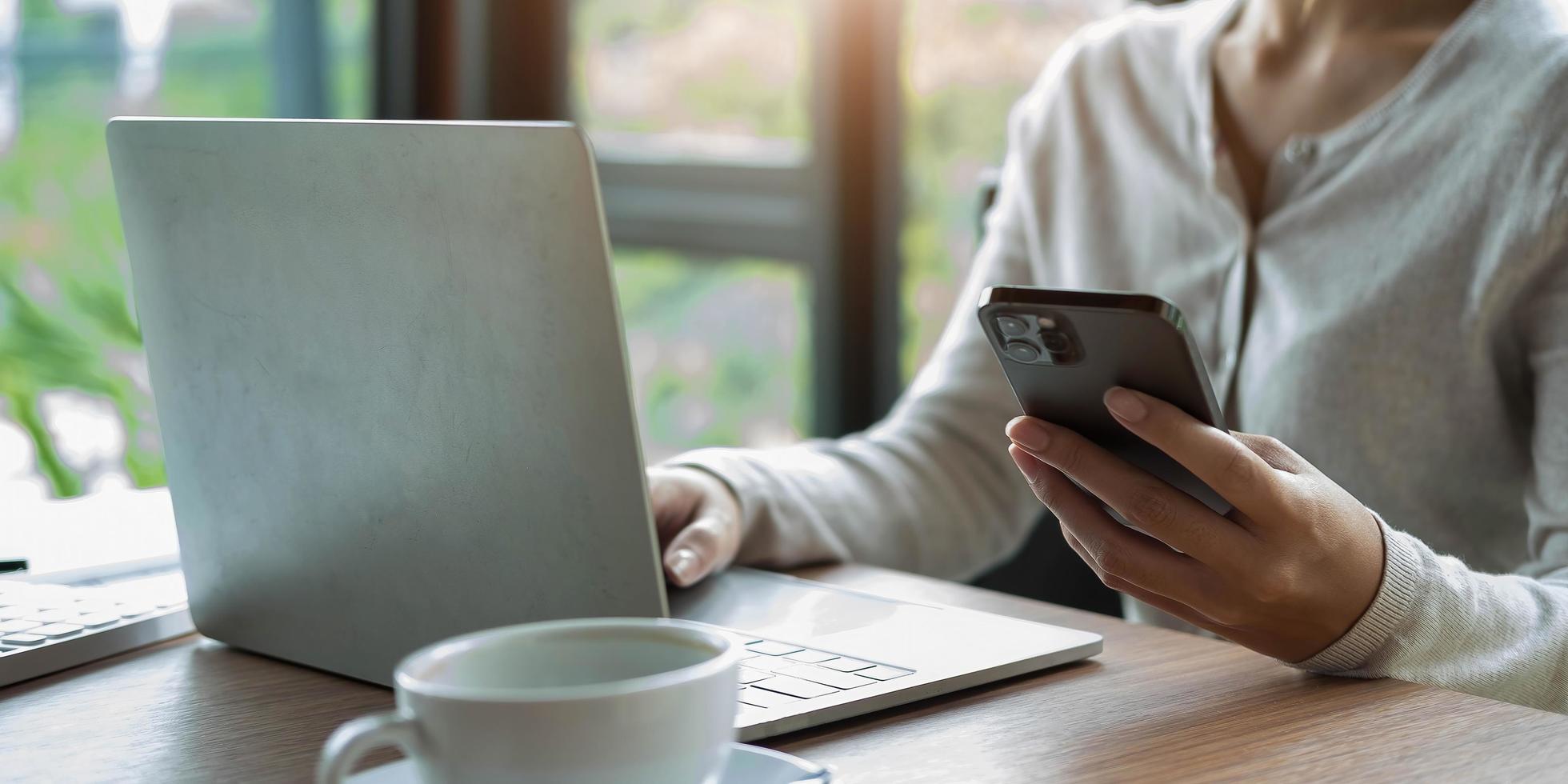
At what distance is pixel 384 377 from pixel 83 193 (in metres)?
2.21

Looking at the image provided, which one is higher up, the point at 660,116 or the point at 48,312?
the point at 660,116

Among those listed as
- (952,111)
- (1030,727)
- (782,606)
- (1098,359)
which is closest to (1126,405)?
(1098,359)

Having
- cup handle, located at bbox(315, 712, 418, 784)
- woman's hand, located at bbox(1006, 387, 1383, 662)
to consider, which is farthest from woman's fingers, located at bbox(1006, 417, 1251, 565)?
cup handle, located at bbox(315, 712, 418, 784)

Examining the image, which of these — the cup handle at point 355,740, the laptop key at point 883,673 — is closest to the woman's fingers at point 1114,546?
the laptop key at point 883,673

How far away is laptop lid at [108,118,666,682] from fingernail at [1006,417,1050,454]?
7.2 inches

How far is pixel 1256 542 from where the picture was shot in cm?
61

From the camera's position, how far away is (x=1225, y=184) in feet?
3.48

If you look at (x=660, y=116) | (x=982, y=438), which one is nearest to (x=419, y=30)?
(x=660, y=116)

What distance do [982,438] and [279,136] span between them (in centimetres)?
66

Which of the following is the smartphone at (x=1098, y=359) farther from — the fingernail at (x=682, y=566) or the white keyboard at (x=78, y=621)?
the white keyboard at (x=78, y=621)

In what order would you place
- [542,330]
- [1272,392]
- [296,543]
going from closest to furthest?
1. [542,330]
2. [296,543]
3. [1272,392]

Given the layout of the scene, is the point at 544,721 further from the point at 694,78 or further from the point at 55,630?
the point at 694,78

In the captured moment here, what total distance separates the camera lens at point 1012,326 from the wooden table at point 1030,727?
0.15m

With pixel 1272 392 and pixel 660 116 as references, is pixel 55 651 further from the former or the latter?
pixel 660 116
